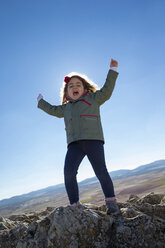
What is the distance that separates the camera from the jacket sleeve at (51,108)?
500 centimetres

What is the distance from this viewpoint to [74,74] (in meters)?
4.99

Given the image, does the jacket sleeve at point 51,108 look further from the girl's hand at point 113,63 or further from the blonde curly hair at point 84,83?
the girl's hand at point 113,63

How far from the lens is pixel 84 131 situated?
4078 mm

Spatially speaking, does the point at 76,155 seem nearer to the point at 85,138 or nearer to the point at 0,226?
the point at 85,138

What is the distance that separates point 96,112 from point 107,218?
2.30 meters

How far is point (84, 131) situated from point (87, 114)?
0.44 m

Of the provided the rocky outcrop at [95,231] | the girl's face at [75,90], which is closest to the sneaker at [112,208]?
the rocky outcrop at [95,231]

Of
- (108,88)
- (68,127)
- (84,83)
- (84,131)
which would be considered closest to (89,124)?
(84,131)

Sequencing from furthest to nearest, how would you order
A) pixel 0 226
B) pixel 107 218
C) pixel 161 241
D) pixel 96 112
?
pixel 0 226 → pixel 96 112 → pixel 107 218 → pixel 161 241

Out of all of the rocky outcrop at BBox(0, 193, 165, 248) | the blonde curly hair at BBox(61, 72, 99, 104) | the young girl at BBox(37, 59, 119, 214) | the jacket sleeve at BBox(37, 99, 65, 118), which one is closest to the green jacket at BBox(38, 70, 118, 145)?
the young girl at BBox(37, 59, 119, 214)

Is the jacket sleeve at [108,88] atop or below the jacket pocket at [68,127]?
atop

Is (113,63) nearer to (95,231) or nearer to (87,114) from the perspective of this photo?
(87,114)

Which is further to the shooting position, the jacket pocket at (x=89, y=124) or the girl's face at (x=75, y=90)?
the girl's face at (x=75, y=90)

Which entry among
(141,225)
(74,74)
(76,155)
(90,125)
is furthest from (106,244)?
(74,74)
